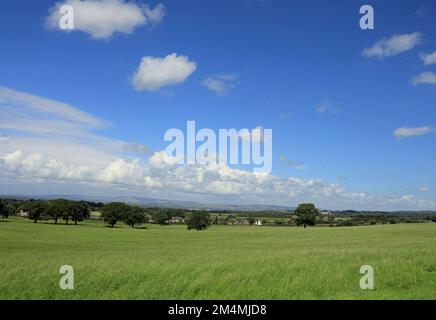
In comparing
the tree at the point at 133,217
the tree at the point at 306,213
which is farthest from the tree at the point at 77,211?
the tree at the point at 306,213

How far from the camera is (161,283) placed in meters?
16.7

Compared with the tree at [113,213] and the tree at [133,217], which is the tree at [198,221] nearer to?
the tree at [133,217]

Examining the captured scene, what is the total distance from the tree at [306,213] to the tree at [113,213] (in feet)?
144

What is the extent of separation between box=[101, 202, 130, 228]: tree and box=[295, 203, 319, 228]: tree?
43946 millimetres

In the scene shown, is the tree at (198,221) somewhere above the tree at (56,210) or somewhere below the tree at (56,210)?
below

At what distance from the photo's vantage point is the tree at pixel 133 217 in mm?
115375

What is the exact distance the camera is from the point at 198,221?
373 feet

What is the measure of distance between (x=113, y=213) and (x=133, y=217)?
5.43m

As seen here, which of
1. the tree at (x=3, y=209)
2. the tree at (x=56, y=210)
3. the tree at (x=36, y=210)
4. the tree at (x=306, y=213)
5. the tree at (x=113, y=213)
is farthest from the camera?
the tree at (x=3, y=209)

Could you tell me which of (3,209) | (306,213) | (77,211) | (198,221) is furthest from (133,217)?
(306,213)

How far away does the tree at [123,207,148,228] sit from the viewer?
115 meters
